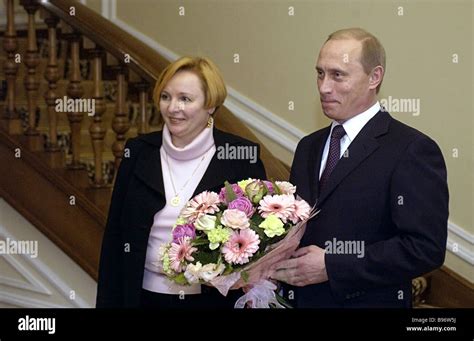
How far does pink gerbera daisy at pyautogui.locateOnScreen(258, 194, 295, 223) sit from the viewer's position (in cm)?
304

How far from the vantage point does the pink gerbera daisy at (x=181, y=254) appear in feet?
9.90

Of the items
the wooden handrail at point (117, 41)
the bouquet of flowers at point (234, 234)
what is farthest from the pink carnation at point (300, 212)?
the wooden handrail at point (117, 41)

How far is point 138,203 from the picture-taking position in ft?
10.9

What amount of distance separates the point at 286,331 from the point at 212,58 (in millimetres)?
1172

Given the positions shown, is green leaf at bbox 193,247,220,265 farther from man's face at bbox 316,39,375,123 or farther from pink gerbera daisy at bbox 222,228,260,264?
man's face at bbox 316,39,375,123

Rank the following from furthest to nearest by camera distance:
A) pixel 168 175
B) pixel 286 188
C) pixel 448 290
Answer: pixel 448 290, pixel 168 175, pixel 286 188

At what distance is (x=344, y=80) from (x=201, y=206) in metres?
0.57

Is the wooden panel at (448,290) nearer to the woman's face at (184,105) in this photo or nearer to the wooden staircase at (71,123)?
the wooden staircase at (71,123)

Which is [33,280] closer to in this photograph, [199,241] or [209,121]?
[209,121]

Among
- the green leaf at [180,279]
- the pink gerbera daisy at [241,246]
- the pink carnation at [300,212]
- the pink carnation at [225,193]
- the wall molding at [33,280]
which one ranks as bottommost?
the wall molding at [33,280]

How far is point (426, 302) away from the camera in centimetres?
409

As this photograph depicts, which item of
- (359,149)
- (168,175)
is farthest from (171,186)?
(359,149)

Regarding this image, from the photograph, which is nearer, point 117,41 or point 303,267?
point 303,267

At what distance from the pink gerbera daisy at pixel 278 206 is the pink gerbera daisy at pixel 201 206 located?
0.44ft
